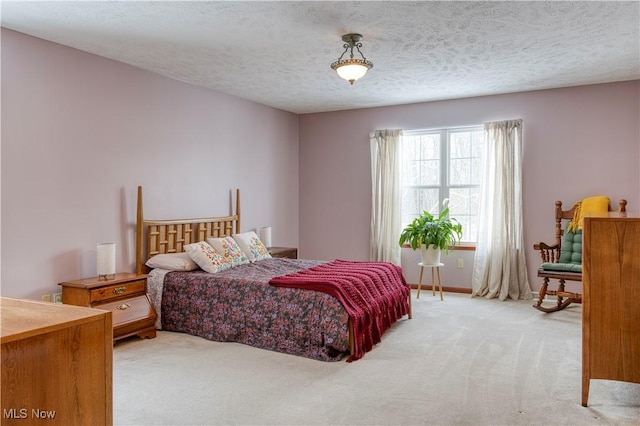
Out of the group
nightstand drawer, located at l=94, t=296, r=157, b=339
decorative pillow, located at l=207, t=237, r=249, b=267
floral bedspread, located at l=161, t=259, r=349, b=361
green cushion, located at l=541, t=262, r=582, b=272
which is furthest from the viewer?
decorative pillow, located at l=207, t=237, r=249, b=267

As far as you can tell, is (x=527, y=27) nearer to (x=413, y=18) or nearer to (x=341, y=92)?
(x=413, y=18)

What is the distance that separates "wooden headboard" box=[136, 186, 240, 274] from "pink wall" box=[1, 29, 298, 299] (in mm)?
95

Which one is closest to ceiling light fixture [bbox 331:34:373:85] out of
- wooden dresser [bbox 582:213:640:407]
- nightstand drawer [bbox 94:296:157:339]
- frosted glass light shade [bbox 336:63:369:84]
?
frosted glass light shade [bbox 336:63:369:84]

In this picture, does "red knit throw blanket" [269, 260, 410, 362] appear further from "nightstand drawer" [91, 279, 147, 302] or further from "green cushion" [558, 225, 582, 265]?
"green cushion" [558, 225, 582, 265]

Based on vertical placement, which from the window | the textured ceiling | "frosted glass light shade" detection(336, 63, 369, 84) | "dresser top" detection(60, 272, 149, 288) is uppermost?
the textured ceiling

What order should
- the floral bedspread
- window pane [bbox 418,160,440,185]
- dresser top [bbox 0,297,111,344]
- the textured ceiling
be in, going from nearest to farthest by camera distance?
1. dresser top [bbox 0,297,111,344]
2. the textured ceiling
3. the floral bedspread
4. window pane [bbox 418,160,440,185]

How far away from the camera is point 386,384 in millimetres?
→ 2977

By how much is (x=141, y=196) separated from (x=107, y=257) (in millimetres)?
807

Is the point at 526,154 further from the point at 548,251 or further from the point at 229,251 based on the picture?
the point at 229,251

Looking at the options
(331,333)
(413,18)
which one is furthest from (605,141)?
(331,333)

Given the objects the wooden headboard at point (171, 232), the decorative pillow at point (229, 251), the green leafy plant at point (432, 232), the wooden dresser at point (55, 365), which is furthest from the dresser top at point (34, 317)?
the green leafy plant at point (432, 232)

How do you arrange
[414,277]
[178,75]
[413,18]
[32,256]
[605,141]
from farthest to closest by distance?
1. [414,277]
2. [605,141]
3. [178,75]
4. [32,256]
5. [413,18]

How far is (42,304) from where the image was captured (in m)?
1.59

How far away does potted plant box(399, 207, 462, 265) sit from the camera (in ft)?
18.0
